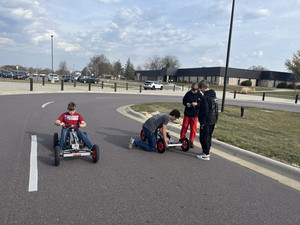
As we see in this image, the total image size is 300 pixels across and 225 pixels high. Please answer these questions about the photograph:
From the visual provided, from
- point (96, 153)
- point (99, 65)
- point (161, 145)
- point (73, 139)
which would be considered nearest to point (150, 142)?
point (161, 145)

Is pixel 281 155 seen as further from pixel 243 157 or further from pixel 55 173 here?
pixel 55 173

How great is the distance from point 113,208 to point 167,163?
2.03 metres

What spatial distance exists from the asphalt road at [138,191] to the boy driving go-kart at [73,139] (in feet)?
0.76

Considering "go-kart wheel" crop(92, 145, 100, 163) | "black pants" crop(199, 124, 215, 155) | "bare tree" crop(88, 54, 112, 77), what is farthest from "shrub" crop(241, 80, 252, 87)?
"bare tree" crop(88, 54, 112, 77)

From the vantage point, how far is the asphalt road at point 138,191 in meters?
2.98

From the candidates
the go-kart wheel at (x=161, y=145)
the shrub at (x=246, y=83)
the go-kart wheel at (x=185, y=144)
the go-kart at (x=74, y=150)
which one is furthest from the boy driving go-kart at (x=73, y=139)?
the shrub at (x=246, y=83)

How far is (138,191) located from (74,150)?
1786 millimetres

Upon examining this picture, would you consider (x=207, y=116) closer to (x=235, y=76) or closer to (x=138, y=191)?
(x=138, y=191)

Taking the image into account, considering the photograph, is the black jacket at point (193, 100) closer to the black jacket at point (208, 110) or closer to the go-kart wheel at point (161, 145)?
the black jacket at point (208, 110)

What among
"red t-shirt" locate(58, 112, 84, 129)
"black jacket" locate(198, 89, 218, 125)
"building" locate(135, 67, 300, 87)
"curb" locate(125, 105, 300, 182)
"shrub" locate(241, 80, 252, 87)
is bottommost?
"curb" locate(125, 105, 300, 182)

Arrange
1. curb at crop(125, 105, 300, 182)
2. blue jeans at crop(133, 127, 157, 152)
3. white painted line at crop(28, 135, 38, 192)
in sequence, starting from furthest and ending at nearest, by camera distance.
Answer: blue jeans at crop(133, 127, 157, 152)
curb at crop(125, 105, 300, 182)
white painted line at crop(28, 135, 38, 192)

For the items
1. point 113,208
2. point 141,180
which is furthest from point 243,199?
point 113,208

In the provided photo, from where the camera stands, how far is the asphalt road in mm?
2982

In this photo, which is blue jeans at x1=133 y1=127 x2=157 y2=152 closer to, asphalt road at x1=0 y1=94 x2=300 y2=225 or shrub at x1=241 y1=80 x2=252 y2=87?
asphalt road at x1=0 y1=94 x2=300 y2=225
